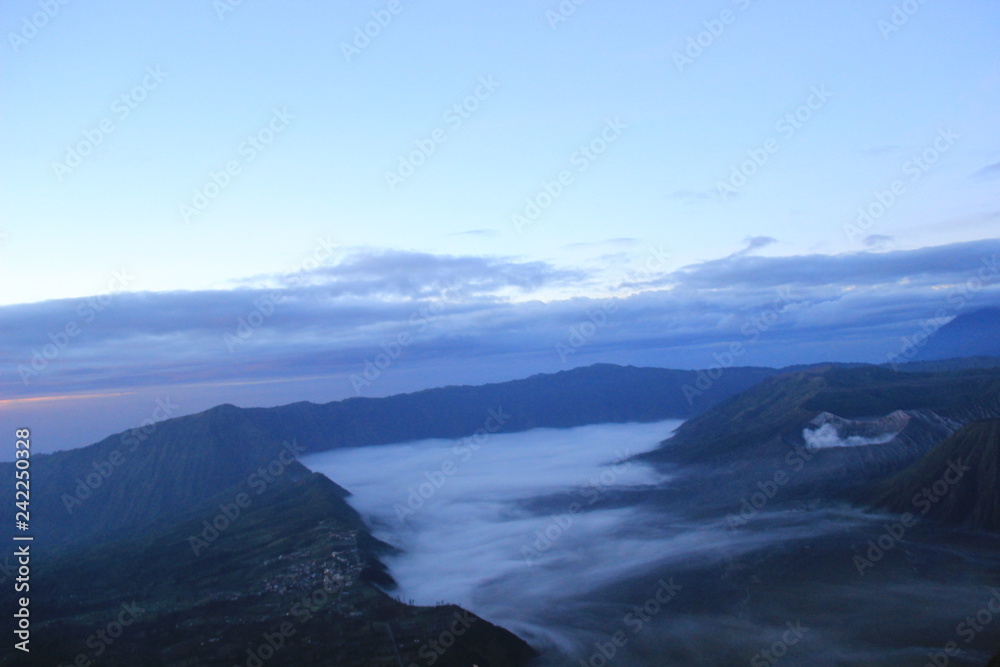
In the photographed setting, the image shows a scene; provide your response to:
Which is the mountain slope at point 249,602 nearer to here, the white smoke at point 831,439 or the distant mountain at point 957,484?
the distant mountain at point 957,484

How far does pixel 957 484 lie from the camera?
106438 millimetres

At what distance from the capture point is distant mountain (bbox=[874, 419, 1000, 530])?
10176cm

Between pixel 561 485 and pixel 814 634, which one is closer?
pixel 814 634

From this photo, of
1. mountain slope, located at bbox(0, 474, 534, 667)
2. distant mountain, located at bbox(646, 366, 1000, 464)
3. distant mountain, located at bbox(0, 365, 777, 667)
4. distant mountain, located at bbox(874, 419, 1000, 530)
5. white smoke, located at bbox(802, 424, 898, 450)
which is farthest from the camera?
distant mountain, located at bbox(646, 366, 1000, 464)

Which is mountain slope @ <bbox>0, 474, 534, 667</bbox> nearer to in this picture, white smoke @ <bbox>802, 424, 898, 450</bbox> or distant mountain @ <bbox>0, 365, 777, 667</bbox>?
distant mountain @ <bbox>0, 365, 777, 667</bbox>

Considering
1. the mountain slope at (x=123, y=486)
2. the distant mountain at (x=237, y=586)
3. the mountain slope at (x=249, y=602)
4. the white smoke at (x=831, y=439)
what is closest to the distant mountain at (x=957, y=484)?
the white smoke at (x=831, y=439)

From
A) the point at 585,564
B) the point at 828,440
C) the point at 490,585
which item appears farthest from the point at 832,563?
the point at 828,440

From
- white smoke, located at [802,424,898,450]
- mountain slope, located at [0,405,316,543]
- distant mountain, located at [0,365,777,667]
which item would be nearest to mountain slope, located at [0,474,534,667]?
distant mountain, located at [0,365,777,667]

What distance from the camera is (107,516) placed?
568 ft

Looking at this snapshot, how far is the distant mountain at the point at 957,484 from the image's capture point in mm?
101756

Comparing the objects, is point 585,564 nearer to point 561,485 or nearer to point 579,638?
point 579,638

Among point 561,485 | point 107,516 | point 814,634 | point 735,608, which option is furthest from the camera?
point 561,485

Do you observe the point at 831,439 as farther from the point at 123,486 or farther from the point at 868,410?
the point at 123,486

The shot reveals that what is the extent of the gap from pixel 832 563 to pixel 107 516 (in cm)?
16748
